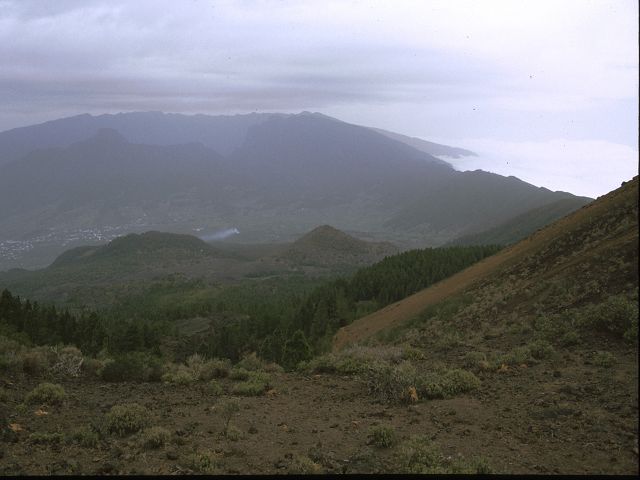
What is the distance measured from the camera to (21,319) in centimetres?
3931

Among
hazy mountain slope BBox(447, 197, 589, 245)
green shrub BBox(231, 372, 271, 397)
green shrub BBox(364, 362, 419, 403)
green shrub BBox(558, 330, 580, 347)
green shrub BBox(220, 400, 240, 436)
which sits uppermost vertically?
green shrub BBox(558, 330, 580, 347)

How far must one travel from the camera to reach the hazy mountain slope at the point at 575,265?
61.2ft

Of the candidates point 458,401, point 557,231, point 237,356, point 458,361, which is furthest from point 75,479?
point 237,356

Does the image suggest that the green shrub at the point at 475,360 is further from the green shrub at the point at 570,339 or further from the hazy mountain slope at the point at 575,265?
the hazy mountain slope at the point at 575,265

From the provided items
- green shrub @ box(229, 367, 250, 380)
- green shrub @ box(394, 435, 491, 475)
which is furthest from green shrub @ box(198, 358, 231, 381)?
green shrub @ box(394, 435, 491, 475)

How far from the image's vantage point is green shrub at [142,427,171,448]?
33.5 feet

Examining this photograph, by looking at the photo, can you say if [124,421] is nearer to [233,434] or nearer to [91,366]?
[233,434]

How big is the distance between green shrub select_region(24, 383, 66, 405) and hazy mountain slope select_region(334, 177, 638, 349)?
15.6m

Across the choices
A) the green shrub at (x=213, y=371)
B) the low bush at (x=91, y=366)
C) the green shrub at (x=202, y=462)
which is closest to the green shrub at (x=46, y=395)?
the low bush at (x=91, y=366)

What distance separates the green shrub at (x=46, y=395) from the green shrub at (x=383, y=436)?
7928 mm

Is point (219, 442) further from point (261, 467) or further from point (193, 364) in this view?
point (193, 364)

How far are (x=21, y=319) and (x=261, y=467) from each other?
36472 millimetres

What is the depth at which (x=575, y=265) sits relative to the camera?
2238 centimetres

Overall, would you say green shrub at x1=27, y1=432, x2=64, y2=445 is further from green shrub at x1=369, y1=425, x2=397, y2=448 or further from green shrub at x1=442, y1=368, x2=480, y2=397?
green shrub at x1=442, y1=368, x2=480, y2=397
